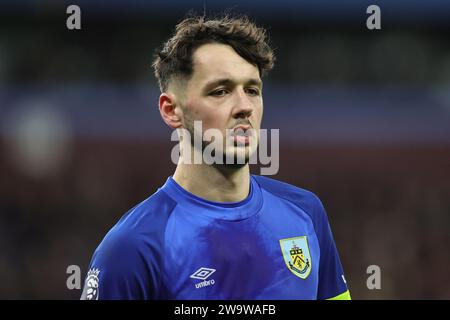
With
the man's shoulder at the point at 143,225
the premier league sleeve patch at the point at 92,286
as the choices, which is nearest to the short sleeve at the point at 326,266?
the man's shoulder at the point at 143,225

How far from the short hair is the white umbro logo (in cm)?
98

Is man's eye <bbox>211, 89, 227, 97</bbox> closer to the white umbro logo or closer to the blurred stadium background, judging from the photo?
the white umbro logo

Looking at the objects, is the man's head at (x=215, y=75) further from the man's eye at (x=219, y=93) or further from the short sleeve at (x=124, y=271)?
the short sleeve at (x=124, y=271)

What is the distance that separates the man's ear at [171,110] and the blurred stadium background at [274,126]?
8463mm

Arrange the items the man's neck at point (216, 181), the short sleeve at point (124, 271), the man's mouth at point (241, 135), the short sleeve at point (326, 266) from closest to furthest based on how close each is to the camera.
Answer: the short sleeve at point (124, 271) → the man's mouth at point (241, 135) → the man's neck at point (216, 181) → the short sleeve at point (326, 266)

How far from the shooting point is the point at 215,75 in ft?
11.9

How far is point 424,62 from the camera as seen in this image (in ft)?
49.0

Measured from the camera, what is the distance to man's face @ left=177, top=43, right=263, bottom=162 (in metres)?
3.56

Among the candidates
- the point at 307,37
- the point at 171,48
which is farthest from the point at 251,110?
the point at 307,37

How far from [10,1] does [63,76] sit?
2142 mm

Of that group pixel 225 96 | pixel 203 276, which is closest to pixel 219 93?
pixel 225 96

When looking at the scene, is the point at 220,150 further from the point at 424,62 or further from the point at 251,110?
the point at 424,62

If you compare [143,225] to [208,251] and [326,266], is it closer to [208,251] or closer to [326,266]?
[208,251]

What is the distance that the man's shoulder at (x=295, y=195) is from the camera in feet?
13.1
